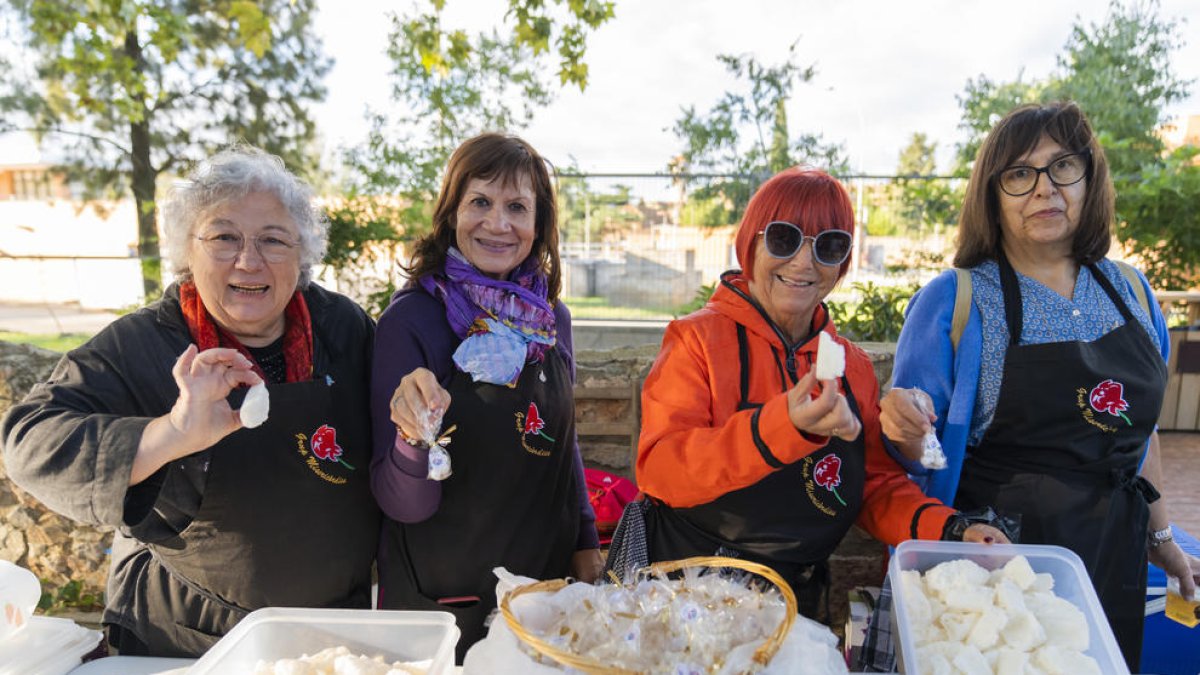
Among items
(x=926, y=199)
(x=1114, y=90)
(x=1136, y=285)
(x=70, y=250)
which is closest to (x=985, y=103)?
(x=1114, y=90)

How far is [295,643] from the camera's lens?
1.44m

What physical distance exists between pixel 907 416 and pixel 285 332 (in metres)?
1.68

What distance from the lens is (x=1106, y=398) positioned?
6.11ft

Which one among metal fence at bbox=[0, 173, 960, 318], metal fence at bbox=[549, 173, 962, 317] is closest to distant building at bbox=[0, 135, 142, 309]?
metal fence at bbox=[0, 173, 960, 318]

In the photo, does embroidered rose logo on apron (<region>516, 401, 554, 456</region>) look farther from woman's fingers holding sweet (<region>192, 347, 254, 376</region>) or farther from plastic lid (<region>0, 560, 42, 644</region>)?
plastic lid (<region>0, 560, 42, 644</region>)

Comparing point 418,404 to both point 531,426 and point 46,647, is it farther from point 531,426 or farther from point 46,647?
point 46,647

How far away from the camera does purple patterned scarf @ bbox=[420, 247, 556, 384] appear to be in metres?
1.97

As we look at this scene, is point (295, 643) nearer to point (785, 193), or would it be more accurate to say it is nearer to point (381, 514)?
point (381, 514)

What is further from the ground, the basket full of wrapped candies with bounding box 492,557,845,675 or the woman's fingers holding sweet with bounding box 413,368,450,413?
the woman's fingers holding sweet with bounding box 413,368,450,413

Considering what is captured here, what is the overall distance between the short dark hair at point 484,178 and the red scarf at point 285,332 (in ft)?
1.08

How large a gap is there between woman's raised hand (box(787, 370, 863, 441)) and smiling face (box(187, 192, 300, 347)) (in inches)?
53.2

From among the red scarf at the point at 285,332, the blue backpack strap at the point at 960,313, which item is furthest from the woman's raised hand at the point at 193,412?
the blue backpack strap at the point at 960,313

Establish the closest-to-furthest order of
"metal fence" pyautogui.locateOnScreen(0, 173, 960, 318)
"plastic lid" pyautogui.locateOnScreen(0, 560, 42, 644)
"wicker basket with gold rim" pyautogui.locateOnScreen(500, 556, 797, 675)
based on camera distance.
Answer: "wicker basket with gold rim" pyautogui.locateOnScreen(500, 556, 797, 675) → "plastic lid" pyautogui.locateOnScreen(0, 560, 42, 644) → "metal fence" pyautogui.locateOnScreen(0, 173, 960, 318)

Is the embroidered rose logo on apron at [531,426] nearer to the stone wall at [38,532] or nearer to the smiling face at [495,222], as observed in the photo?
the smiling face at [495,222]
